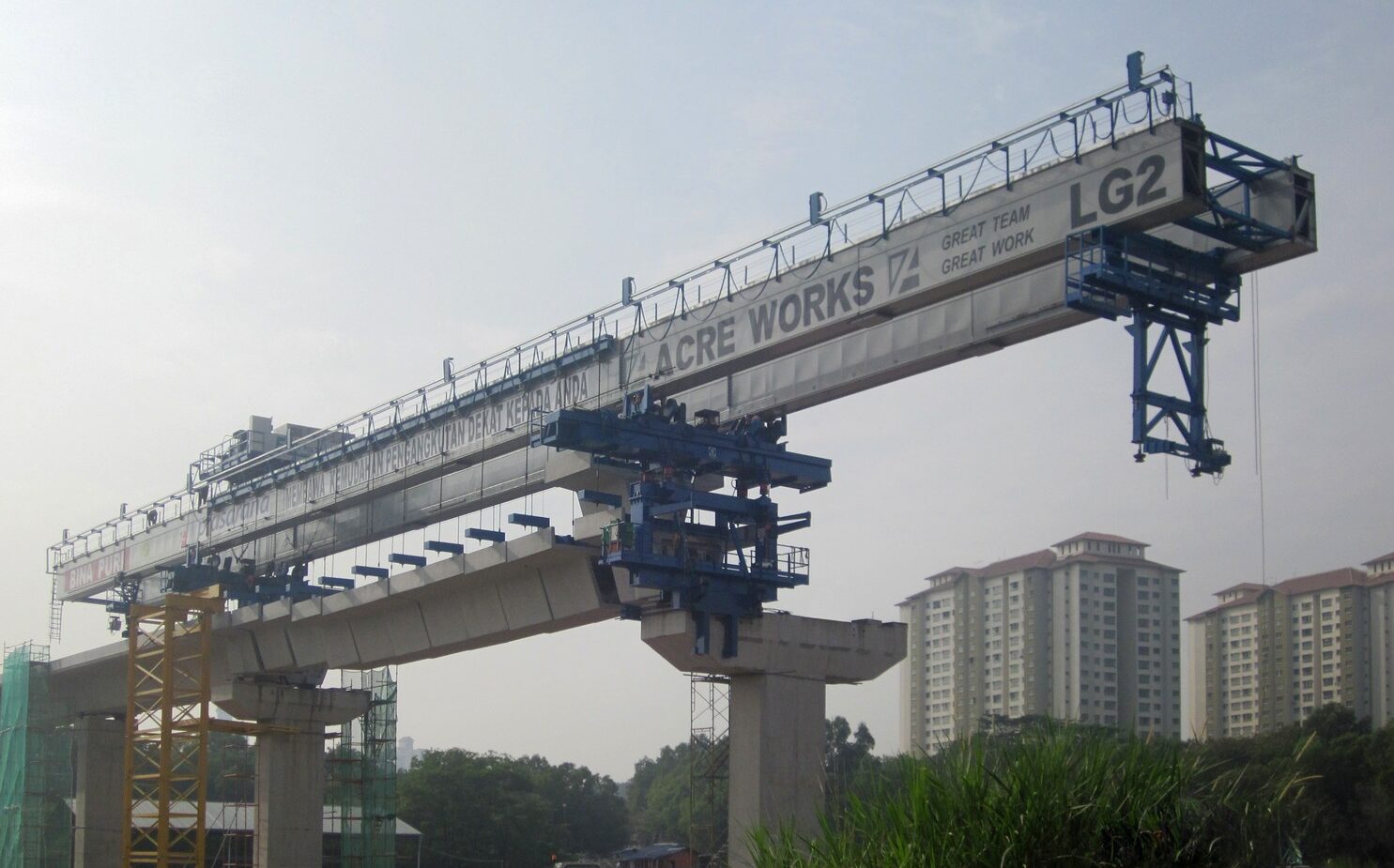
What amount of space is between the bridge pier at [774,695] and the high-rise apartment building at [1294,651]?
52.5 meters

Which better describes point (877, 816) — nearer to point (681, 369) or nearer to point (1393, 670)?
point (681, 369)

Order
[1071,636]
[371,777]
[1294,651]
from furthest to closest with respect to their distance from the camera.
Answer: [1071,636] < [1294,651] < [371,777]

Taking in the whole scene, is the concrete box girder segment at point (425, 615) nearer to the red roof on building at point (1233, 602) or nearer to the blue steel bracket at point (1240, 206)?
the blue steel bracket at point (1240, 206)

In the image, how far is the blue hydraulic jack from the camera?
32.7m

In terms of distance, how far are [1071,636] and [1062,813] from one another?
8061 centimetres

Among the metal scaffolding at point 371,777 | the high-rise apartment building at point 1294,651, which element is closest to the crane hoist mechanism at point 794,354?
the metal scaffolding at point 371,777

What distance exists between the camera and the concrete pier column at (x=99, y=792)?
63.1 m

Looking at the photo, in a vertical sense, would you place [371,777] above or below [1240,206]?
below

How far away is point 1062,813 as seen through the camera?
1703 cm

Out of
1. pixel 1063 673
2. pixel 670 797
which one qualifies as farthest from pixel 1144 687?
pixel 670 797

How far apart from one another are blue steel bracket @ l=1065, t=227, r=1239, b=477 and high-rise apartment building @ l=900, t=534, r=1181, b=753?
62168mm

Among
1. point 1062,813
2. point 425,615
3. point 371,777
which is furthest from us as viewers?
point 371,777

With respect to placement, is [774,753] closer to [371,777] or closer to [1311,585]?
[371,777]

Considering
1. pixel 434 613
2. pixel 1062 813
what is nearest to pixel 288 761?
pixel 434 613
